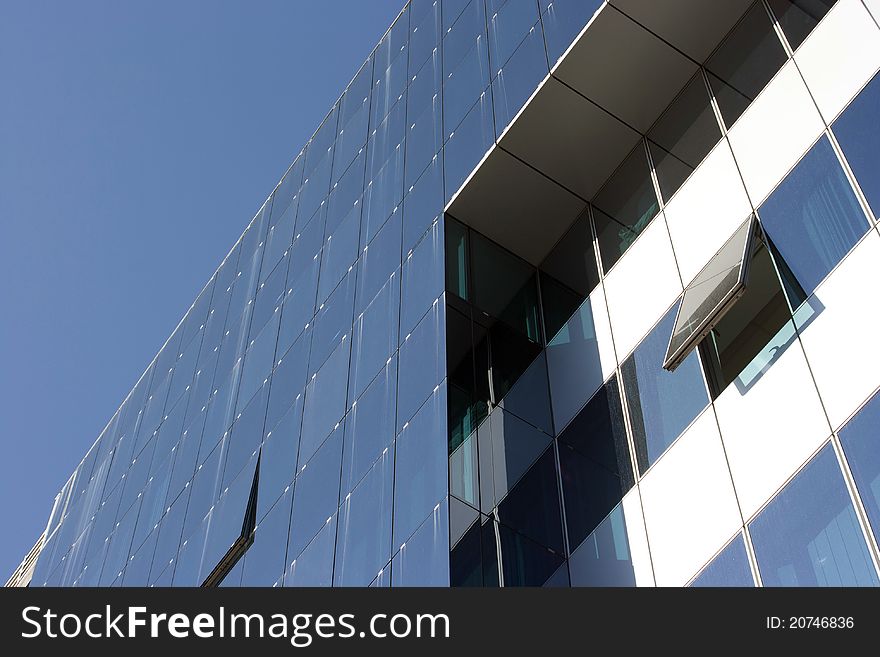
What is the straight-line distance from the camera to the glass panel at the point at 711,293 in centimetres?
1546

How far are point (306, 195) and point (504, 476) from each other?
16.6 metres

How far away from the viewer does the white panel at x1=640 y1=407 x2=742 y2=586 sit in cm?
1440

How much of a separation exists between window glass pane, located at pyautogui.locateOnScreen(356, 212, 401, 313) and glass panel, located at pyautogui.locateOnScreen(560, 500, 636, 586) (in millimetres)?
8464

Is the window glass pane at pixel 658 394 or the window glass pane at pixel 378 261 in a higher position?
the window glass pane at pixel 378 261

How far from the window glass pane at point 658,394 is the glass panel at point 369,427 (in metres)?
4.70

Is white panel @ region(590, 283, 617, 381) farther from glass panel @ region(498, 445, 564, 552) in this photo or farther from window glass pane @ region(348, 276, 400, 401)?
window glass pane @ region(348, 276, 400, 401)

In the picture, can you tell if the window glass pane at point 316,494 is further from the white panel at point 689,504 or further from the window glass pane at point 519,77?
the white panel at point 689,504

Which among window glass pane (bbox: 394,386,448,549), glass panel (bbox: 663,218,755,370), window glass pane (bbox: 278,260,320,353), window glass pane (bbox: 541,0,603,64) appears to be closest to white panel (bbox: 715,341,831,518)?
glass panel (bbox: 663,218,755,370)

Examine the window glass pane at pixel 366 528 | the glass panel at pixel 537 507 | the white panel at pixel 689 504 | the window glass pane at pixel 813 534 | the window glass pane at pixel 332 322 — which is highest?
the window glass pane at pixel 332 322

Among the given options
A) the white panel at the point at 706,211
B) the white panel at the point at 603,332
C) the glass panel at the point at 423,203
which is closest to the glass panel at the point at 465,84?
the glass panel at the point at 423,203

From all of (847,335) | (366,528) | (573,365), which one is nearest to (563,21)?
(573,365)
